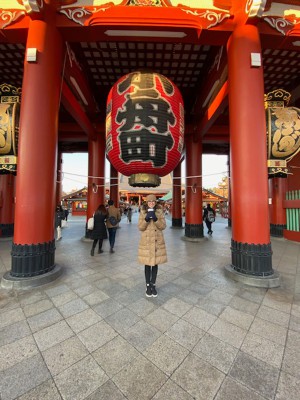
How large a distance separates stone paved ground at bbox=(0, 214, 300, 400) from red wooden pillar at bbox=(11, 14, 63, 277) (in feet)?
2.38

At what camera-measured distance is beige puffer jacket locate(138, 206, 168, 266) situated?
2.96 m

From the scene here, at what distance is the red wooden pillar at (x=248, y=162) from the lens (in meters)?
3.77

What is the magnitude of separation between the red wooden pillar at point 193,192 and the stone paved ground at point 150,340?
15.4ft

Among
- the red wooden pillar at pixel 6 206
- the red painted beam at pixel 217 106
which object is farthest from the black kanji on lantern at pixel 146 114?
the red wooden pillar at pixel 6 206

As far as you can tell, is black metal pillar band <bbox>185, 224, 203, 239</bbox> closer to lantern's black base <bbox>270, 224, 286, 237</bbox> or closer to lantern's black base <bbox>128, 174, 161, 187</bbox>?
lantern's black base <bbox>270, 224, 286, 237</bbox>

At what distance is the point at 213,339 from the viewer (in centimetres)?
212

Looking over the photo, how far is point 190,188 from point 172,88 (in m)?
5.78

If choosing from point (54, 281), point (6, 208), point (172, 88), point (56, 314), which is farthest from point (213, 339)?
point (6, 208)

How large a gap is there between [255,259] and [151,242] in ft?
7.67

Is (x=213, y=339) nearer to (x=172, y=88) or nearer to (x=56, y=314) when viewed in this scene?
(x=56, y=314)

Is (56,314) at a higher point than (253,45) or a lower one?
lower

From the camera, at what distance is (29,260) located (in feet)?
11.7

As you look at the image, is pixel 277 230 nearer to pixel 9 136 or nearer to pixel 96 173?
pixel 96 173

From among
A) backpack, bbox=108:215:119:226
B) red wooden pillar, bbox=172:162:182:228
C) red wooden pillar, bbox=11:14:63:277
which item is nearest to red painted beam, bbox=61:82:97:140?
red wooden pillar, bbox=11:14:63:277
